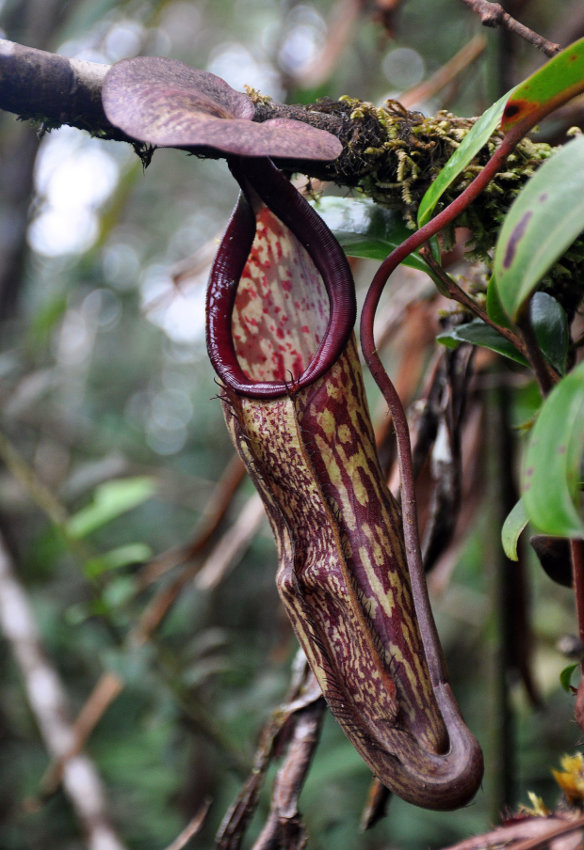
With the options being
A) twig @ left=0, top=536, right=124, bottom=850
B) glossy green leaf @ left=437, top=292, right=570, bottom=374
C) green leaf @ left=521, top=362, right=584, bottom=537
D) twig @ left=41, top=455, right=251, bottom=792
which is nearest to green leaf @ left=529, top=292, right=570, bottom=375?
glossy green leaf @ left=437, top=292, right=570, bottom=374

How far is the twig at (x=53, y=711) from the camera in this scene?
1.46 m

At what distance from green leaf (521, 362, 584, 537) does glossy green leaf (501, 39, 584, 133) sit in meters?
0.25

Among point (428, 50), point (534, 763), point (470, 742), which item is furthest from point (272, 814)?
point (428, 50)

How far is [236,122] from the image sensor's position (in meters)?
0.55

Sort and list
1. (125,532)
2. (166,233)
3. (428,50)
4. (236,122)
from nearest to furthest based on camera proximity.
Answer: (236,122) < (428,50) < (125,532) < (166,233)

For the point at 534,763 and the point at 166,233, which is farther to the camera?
the point at 166,233

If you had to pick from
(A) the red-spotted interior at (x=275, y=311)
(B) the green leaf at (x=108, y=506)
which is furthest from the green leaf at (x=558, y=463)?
(B) the green leaf at (x=108, y=506)

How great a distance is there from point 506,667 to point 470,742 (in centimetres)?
63

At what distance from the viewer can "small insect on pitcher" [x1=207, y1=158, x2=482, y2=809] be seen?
23.7 inches

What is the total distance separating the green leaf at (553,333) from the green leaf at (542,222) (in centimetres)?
24

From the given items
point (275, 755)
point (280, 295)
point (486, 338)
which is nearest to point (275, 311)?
point (280, 295)

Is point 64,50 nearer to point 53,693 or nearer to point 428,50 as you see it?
point 428,50

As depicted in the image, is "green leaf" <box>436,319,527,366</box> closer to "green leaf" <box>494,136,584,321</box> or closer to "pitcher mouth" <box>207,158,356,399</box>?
"pitcher mouth" <box>207,158,356,399</box>

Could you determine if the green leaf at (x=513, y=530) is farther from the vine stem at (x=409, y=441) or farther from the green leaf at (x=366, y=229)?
the green leaf at (x=366, y=229)
